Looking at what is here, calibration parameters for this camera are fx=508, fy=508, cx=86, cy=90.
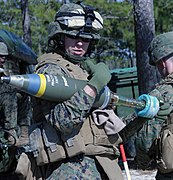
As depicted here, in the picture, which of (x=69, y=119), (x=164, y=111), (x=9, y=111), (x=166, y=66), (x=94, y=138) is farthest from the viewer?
(x=9, y=111)

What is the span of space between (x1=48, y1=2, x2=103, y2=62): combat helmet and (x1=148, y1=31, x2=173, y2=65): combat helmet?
0.59 meters

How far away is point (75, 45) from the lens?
9.68 ft

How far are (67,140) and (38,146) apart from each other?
176 mm

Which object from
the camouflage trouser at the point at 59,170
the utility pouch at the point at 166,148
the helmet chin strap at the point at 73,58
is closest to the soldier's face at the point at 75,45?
the helmet chin strap at the point at 73,58

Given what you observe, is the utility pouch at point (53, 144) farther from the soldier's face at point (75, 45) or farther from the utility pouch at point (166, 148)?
the utility pouch at point (166, 148)

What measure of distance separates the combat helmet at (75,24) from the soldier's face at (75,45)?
0.11ft

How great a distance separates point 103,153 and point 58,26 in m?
0.78

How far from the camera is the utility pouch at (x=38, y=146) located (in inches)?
111

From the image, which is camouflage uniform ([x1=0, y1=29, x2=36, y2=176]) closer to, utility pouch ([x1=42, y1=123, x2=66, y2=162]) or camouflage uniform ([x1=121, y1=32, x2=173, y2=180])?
camouflage uniform ([x1=121, y1=32, x2=173, y2=180])

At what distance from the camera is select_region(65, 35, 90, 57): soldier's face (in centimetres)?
294

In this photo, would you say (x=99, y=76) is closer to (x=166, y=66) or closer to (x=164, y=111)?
(x=164, y=111)

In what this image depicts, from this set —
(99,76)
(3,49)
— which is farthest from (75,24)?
(3,49)

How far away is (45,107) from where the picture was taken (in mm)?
2766

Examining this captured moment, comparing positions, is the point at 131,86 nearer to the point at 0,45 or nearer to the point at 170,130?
the point at 0,45
